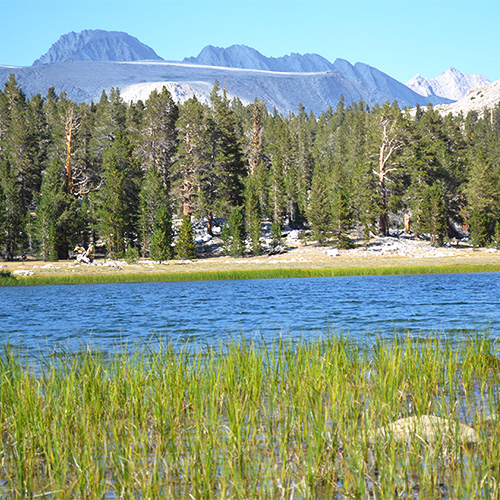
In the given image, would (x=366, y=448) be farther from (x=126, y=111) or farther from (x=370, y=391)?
(x=126, y=111)

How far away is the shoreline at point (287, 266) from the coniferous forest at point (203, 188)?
2.81 meters

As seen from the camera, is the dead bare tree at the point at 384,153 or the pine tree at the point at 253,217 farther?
the dead bare tree at the point at 384,153

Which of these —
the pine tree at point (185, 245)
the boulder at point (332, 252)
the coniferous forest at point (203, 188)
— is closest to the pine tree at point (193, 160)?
the coniferous forest at point (203, 188)

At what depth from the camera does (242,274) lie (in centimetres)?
4781

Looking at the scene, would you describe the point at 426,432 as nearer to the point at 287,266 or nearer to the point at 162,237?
the point at 287,266

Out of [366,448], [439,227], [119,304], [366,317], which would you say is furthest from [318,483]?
[439,227]

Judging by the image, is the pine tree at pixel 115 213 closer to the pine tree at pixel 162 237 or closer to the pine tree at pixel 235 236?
the pine tree at pixel 162 237

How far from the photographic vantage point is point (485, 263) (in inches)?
2026

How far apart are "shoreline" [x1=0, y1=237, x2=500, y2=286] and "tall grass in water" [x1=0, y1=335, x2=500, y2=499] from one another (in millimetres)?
37154

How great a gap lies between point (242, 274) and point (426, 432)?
41216mm

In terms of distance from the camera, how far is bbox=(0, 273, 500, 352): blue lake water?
17.0 metres

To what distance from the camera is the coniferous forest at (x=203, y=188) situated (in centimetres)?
6009

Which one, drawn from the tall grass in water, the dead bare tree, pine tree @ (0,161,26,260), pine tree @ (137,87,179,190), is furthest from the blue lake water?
pine tree @ (137,87,179,190)

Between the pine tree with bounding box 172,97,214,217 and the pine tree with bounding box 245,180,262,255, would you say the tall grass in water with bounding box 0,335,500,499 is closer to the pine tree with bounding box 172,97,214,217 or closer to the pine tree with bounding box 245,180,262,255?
the pine tree with bounding box 245,180,262,255
